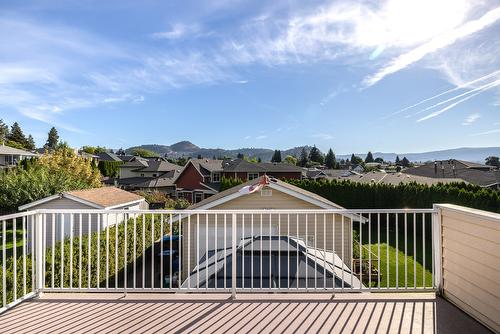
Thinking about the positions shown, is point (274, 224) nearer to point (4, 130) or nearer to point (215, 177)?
point (215, 177)

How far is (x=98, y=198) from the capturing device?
47.5ft

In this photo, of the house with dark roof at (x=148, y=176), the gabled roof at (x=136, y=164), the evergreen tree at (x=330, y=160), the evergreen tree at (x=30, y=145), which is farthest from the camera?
the evergreen tree at (x=330, y=160)

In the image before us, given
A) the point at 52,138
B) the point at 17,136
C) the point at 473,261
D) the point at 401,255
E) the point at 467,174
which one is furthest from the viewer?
the point at 52,138

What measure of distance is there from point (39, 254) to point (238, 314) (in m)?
2.26

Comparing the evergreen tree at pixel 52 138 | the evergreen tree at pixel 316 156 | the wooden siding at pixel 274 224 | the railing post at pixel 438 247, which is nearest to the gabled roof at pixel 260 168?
the wooden siding at pixel 274 224

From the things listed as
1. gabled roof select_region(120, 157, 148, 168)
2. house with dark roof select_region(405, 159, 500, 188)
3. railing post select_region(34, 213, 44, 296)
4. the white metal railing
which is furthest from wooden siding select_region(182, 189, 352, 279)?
gabled roof select_region(120, 157, 148, 168)

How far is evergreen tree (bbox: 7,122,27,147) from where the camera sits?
2672 inches

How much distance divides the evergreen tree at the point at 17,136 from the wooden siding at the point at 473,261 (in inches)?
3094

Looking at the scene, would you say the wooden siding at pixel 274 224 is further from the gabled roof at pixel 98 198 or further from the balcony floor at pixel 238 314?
the balcony floor at pixel 238 314

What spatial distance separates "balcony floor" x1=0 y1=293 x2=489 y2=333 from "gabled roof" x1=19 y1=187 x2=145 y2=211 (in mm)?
10859

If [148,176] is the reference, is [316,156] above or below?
above

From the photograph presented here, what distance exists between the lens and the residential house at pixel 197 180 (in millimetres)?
34812

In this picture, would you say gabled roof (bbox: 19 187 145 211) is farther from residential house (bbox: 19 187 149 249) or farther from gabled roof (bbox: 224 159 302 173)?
gabled roof (bbox: 224 159 302 173)

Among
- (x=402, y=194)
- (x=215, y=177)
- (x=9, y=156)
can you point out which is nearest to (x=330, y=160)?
(x=215, y=177)
